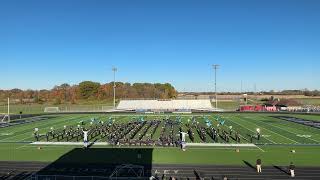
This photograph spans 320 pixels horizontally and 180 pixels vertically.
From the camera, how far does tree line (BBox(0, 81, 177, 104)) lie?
468 feet

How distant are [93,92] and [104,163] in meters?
119

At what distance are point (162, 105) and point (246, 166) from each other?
6976 cm

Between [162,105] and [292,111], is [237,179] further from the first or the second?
[162,105]

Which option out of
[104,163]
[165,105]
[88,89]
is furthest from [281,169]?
[88,89]

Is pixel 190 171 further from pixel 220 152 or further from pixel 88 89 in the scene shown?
pixel 88 89

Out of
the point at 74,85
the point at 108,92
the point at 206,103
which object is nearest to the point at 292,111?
the point at 206,103

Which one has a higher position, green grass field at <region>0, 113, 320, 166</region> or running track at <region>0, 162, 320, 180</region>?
green grass field at <region>0, 113, 320, 166</region>

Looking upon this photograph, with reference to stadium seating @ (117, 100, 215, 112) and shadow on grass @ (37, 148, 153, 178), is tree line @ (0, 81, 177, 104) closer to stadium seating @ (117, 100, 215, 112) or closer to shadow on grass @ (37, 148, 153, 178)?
stadium seating @ (117, 100, 215, 112)

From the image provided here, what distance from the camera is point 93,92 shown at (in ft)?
475

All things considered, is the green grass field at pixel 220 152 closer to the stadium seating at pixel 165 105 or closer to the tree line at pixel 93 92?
the stadium seating at pixel 165 105

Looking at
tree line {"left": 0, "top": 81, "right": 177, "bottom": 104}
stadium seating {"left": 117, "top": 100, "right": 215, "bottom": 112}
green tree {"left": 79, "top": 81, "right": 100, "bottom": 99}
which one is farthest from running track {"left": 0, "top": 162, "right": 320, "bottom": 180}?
green tree {"left": 79, "top": 81, "right": 100, "bottom": 99}

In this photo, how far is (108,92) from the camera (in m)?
149

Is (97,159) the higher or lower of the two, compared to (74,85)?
lower

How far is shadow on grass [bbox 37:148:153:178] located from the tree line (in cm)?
10390
